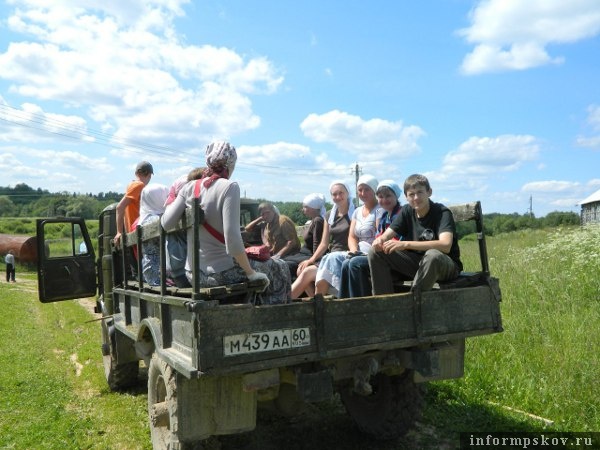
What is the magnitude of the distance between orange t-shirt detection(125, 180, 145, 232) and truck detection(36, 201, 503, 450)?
1648mm

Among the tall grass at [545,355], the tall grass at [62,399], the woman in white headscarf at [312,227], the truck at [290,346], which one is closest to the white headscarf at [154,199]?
the truck at [290,346]

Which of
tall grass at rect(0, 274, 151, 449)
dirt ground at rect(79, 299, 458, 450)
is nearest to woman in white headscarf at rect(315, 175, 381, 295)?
dirt ground at rect(79, 299, 458, 450)

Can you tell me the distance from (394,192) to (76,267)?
405 cm

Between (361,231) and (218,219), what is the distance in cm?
206

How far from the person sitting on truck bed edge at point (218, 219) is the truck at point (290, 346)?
0.48ft

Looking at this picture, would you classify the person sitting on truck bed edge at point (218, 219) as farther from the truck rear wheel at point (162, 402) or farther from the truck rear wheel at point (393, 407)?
the truck rear wheel at point (393, 407)

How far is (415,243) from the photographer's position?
3959mm

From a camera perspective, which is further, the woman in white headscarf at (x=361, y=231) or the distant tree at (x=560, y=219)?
the distant tree at (x=560, y=219)

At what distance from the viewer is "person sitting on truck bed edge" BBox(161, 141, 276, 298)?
11.0 ft

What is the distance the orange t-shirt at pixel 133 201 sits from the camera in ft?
19.4

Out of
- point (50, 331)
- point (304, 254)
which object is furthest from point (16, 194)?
point (304, 254)

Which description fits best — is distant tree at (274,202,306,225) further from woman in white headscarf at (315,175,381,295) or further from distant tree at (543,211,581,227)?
distant tree at (543,211,581,227)

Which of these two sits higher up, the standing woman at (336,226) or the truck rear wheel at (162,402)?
the standing woman at (336,226)

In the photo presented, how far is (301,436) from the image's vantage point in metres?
4.61
